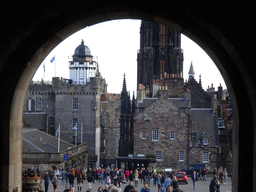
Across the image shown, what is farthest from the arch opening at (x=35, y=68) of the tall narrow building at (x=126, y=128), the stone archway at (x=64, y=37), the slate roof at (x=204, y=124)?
the slate roof at (x=204, y=124)

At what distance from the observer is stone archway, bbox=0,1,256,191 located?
7.12 metres

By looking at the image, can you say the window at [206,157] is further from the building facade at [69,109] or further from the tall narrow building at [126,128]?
the building facade at [69,109]

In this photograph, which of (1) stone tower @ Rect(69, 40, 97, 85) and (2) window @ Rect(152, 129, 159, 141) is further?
(1) stone tower @ Rect(69, 40, 97, 85)

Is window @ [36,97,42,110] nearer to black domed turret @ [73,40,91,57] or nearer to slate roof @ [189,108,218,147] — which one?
black domed turret @ [73,40,91,57]

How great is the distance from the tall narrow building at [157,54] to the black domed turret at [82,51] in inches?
671

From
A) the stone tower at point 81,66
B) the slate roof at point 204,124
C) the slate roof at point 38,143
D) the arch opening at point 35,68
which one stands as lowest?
the slate roof at point 38,143

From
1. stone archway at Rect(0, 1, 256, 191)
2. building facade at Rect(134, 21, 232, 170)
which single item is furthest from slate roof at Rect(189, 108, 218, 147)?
stone archway at Rect(0, 1, 256, 191)

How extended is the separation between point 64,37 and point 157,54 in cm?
9095

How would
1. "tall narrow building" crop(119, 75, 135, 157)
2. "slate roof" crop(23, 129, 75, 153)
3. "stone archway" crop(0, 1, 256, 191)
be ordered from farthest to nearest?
"tall narrow building" crop(119, 75, 135, 157) < "slate roof" crop(23, 129, 75, 153) < "stone archway" crop(0, 1, 256, 191)

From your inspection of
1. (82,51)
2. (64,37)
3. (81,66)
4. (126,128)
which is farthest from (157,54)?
(64,37)

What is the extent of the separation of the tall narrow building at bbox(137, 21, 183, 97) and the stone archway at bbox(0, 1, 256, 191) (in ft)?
275

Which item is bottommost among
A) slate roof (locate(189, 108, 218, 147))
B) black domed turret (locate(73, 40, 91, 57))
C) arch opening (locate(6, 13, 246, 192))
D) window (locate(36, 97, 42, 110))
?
slate roof (locate(189, 108, 218, 147))

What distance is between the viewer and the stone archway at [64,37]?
23.4 ft

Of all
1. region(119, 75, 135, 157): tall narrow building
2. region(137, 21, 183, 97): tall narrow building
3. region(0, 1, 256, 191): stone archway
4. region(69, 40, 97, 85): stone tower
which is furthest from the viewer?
region(137, 21, 183, 97): tall narrow building
